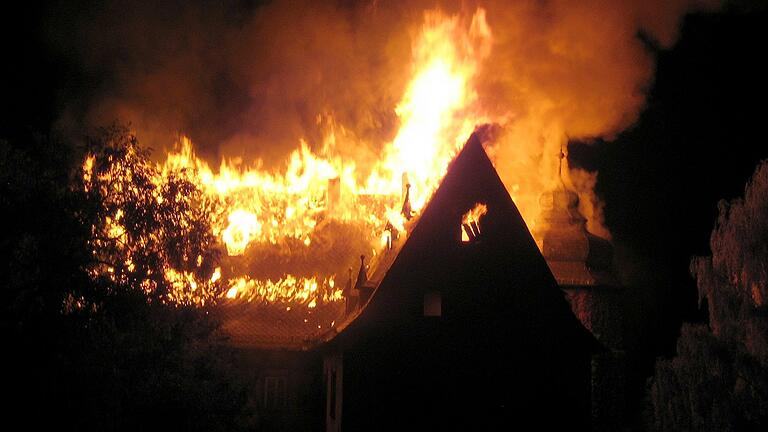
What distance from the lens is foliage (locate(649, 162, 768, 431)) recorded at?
3014 cm

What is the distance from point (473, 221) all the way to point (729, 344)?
12024 mm

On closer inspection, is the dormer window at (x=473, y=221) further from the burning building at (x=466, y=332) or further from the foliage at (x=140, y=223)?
the foliage at (x=140, y=223)

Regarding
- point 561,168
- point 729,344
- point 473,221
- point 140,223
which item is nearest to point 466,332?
point 473,221

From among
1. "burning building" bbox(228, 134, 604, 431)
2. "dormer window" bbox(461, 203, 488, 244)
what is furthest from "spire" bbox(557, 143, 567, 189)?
"dormer window" bbox(461, 203, 488, 244)

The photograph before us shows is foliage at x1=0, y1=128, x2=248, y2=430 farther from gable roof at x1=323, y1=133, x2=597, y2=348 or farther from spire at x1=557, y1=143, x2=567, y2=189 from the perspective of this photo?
spire at x1=557, y1=143, x2=567, y2=189

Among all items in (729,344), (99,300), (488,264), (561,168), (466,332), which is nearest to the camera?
(99,300)

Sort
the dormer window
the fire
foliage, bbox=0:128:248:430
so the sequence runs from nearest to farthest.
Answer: foliage, bbox=0:128:248:430
the dormer window
the fire

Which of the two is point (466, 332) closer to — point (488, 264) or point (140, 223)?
point (488, 264)

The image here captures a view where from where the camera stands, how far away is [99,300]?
22203 mm

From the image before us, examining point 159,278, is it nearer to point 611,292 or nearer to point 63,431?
point 63,431

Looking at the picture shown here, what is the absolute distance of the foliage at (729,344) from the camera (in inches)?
1187

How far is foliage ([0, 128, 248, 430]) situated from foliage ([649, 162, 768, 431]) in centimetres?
1622

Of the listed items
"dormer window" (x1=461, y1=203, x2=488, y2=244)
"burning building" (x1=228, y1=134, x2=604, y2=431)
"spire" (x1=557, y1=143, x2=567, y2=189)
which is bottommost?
"burning building" (x1=228, y1=134, x2=604, y2=431)

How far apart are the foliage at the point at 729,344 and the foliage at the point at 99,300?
1622cm
